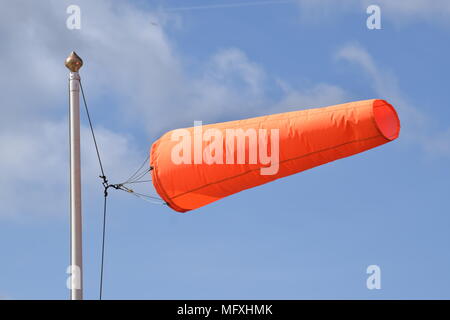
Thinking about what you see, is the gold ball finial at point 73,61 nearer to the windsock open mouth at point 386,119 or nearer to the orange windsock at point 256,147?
the orange windsock at point 256,147

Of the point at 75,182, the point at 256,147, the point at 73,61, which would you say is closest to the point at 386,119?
the point at 256,147

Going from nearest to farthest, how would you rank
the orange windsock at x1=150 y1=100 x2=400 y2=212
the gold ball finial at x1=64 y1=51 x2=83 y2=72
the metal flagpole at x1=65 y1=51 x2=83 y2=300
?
the orange windsock at x1=150 y1=100 x2=400 y2=212 → the metal flagpole at x1=65 y1=51 x2=83 y2=300 → the gold ball finial at x1=64 y1=51 x2=83 y2=72

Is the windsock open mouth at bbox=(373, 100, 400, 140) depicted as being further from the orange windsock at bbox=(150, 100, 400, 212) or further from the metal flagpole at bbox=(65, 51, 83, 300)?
the metal flagpole at bbox=(65, 51, 83, 300)

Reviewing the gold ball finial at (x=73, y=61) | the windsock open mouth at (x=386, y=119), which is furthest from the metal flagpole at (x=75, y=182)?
the windsock open mouth at (x=386, y=119)

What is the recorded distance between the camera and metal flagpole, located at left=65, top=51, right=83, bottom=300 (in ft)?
51.4

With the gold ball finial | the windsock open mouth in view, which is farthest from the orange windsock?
the gold ball finial

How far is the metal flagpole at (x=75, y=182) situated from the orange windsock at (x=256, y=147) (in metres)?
1.74

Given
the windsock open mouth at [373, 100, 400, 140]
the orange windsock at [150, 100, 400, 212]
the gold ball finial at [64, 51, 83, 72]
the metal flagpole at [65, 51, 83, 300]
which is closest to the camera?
the windsock open mouth at [373, 100, 400, 140]

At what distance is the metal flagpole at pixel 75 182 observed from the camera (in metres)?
15.7

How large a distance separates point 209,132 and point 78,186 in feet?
9.85

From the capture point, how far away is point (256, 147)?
1544 cm

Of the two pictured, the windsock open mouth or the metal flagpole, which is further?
the metal flagpole
